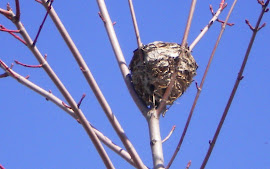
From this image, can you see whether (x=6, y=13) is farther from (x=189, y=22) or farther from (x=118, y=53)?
(x=118, y=53)

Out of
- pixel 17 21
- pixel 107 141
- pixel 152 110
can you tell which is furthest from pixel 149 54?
pixel 17 21

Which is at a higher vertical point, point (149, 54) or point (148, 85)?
point (149, 54)

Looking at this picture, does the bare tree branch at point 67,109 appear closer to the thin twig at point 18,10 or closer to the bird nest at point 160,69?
the thin twig at point 18,10

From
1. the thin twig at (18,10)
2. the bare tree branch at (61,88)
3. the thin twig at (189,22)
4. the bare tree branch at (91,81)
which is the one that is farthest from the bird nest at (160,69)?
the thin twig at (18,10)

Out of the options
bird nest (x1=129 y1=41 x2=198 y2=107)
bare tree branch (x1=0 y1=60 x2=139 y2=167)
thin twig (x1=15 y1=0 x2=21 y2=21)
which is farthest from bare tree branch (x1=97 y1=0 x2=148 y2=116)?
thin twig (x1=15 y1=0 x2=21 y2=21)

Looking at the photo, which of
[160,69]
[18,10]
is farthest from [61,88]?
[160,69]

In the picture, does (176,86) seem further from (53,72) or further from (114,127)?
(53,72)

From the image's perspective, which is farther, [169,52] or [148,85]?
[169,52]

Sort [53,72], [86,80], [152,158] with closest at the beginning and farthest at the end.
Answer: [53,72]
[86,80]
[152,158]

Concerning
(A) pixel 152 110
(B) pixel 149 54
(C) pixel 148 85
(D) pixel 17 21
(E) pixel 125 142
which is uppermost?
(B) pixel 149 54
